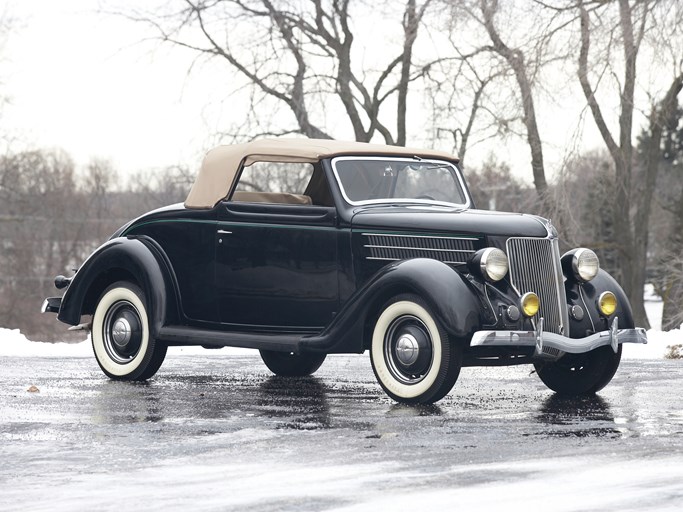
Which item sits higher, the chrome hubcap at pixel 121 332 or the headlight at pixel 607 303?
the headlight at pixel 607 303

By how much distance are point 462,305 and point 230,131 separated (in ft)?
61.7

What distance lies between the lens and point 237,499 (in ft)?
16.9

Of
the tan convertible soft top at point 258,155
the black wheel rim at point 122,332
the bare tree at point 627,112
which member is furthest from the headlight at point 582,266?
the bare tree at point 627,112

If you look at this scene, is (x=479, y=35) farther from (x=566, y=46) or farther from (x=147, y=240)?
(x=147, y=240)

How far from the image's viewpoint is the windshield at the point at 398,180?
32.4ft

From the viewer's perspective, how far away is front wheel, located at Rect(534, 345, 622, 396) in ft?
30.8

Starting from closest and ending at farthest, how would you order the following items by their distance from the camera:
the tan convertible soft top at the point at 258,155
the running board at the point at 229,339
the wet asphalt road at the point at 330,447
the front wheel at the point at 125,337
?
the wet asphalt road at the point at 330,447 < the running board at the point at 229,339 < the tan convertible soft top at the point at 258,155 < the front wheel at the point at 125,337

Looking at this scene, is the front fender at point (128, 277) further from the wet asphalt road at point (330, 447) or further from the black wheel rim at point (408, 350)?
the black wheel rim at point (408, 350)

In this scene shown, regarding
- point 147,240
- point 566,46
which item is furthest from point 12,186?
point 147,240

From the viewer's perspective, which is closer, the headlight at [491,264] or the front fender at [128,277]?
the headlight at [491,264]

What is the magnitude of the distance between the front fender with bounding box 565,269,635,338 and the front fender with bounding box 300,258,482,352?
3.62 ft

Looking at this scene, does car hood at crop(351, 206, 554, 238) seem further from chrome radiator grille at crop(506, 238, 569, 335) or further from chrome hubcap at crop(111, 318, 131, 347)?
chrome hubcap at crop(111, 318, 131, 347)

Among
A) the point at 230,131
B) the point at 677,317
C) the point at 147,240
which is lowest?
the point at 677,317

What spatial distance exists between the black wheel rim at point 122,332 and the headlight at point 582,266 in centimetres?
368
